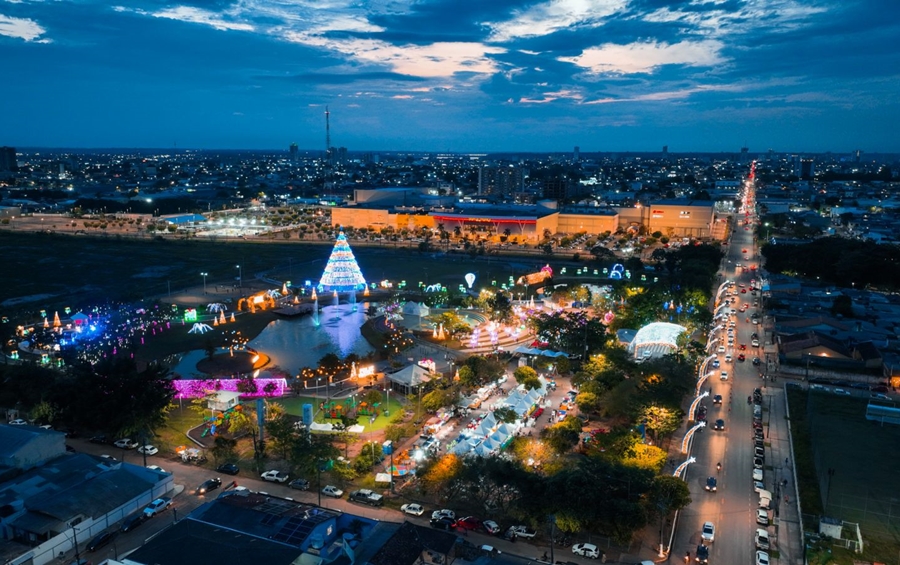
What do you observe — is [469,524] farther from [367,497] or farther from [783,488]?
[783,488]

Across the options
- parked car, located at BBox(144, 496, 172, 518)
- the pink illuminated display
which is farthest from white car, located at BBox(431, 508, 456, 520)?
the pink illuminated display

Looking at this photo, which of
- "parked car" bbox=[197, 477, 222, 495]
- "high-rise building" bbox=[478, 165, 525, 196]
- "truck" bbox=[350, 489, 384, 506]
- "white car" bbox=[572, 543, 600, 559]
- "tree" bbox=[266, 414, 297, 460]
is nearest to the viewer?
"white car" bbox=[572, 543, 600, 559]

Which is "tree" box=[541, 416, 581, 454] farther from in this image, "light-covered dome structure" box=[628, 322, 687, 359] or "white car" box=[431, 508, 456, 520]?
"light-covered dome structure" box=[628, 322, 687, 359]

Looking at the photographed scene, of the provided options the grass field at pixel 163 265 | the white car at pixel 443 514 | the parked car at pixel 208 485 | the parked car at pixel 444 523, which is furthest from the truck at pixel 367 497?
the grass field at pixel 163 265

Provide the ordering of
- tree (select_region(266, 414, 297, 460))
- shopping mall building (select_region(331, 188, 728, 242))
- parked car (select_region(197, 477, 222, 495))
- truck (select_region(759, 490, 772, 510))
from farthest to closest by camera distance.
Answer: shopping mall building (select_region(331, 188, 728, 242)) < tree (select_region(266, 414, 297, 460)) < parked car (select_region(197, 477, 222, 495)) < truck (select_region(759, 490, 772, 510))

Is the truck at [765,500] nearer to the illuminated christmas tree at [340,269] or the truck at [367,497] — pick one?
the truck at [367,497]

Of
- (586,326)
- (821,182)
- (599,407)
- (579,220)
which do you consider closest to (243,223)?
(579,220)
